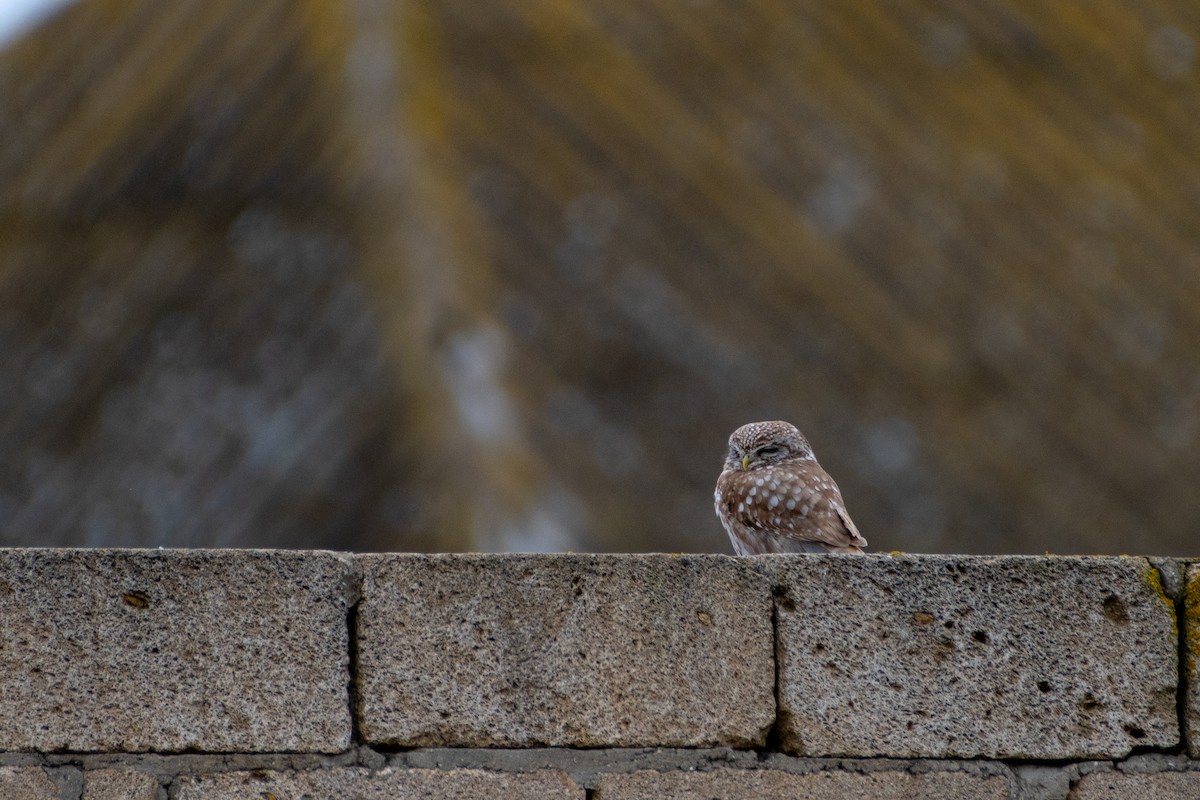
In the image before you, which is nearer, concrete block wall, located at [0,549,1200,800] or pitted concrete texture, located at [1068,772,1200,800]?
concrete block wall, located at [0,549,1200,800]

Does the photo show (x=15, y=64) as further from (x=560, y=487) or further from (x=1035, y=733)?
(x=1035, y=733)

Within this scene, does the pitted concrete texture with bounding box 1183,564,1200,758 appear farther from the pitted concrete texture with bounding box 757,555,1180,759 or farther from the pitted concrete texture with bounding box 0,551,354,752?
the pitted concrete texture with bounding box 0,551,354,752

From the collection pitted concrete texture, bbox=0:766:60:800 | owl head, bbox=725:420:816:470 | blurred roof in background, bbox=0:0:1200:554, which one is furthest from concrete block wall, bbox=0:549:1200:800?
owl head, bbox=725:420:816:470

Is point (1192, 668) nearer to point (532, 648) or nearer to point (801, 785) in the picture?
point (801, 785)

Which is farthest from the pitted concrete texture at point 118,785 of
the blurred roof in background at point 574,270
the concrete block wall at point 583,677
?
the blurred roof in background at point 574,270

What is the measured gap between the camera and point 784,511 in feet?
13.6

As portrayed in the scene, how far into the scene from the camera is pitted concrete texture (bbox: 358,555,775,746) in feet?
11.2

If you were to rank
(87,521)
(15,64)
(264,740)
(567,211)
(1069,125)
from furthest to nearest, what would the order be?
(15,64)
(1069,125)
(567,211)
(87,521)
(264,740)

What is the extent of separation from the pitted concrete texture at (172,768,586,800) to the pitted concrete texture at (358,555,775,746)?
0.08 metres

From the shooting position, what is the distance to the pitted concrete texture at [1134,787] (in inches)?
140

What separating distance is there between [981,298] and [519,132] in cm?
224

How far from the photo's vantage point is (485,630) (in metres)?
3.43

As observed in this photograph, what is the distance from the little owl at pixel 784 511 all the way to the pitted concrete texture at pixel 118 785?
5.75 feet

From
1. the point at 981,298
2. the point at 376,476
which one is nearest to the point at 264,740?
the point at 376,476
